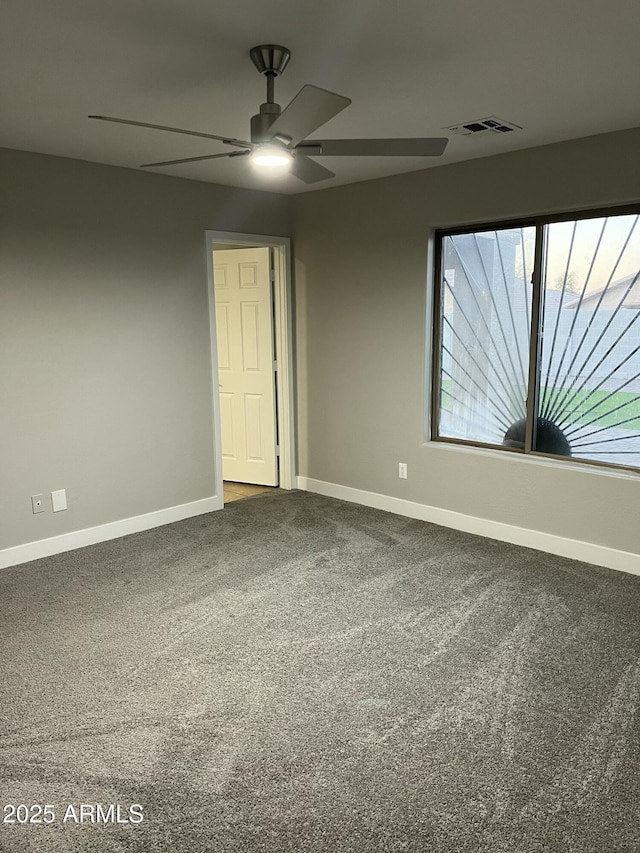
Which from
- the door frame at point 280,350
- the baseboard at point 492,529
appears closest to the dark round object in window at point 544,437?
the baseboard at point 492,529

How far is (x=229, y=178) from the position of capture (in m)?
4.30

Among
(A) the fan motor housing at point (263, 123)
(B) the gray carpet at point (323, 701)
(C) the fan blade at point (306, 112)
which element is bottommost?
(B) the gray carpet at point (323, 701)

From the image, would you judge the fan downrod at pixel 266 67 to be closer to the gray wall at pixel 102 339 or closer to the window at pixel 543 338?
the gray wall at pixel 102 339

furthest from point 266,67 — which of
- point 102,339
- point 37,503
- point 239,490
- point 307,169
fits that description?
point 239,490

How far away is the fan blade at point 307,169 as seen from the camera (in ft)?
8.02

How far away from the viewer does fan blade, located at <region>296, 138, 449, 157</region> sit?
2.28m

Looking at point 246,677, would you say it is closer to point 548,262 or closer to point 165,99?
point 165,99

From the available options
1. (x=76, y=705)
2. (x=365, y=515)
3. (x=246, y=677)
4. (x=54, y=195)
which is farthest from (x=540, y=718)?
(x=54, y=195)

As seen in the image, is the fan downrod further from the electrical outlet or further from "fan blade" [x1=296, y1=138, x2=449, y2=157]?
the electrical outlet

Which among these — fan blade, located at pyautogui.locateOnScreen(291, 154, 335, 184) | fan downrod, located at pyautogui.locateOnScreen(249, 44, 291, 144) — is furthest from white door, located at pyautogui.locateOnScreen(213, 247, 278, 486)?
fan downrod, located at pyautogui.locateOnScreen(249, 44, 291, 144)

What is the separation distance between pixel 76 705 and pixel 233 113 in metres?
2.66

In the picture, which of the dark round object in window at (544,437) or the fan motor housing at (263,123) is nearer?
the fan motor housing at (263,123)

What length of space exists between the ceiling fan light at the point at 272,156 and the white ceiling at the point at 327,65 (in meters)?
0.33

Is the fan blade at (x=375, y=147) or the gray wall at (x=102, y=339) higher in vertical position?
the fan blade at (x=375, y=147)
